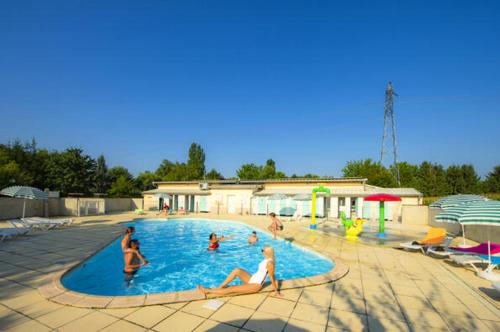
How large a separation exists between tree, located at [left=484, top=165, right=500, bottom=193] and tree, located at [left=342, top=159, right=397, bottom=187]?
13586 mm

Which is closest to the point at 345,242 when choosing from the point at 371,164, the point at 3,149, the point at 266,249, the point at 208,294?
the point at 266,249

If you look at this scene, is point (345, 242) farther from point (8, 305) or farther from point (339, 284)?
point (8, 305)

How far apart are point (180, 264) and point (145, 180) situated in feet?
147

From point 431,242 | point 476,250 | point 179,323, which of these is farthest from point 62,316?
point 431,242

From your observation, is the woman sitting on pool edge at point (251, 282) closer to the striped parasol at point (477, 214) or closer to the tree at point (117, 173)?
the striped parasol at point (477, 214)

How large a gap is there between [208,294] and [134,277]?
12.8 feet

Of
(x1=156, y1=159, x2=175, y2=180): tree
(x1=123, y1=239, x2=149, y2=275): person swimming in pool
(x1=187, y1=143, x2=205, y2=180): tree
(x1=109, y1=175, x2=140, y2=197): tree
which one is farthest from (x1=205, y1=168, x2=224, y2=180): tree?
(x1=123, y1=239, x2=149, y2=275): person swimming in pool

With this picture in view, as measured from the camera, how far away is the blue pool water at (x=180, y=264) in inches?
282

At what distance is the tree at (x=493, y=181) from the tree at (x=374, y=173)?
44.6 ft

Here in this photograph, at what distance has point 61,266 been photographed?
713cm

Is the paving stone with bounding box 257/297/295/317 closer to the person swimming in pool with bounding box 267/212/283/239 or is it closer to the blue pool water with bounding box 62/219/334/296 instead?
the blue pool water with bounding box 62/219/334/296

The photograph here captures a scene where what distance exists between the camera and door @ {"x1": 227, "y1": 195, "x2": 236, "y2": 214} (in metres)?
26.4

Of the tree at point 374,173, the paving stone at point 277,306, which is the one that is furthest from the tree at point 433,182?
the paving stone at point 277,306

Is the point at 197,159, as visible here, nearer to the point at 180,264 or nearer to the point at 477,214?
the point at 180,264
